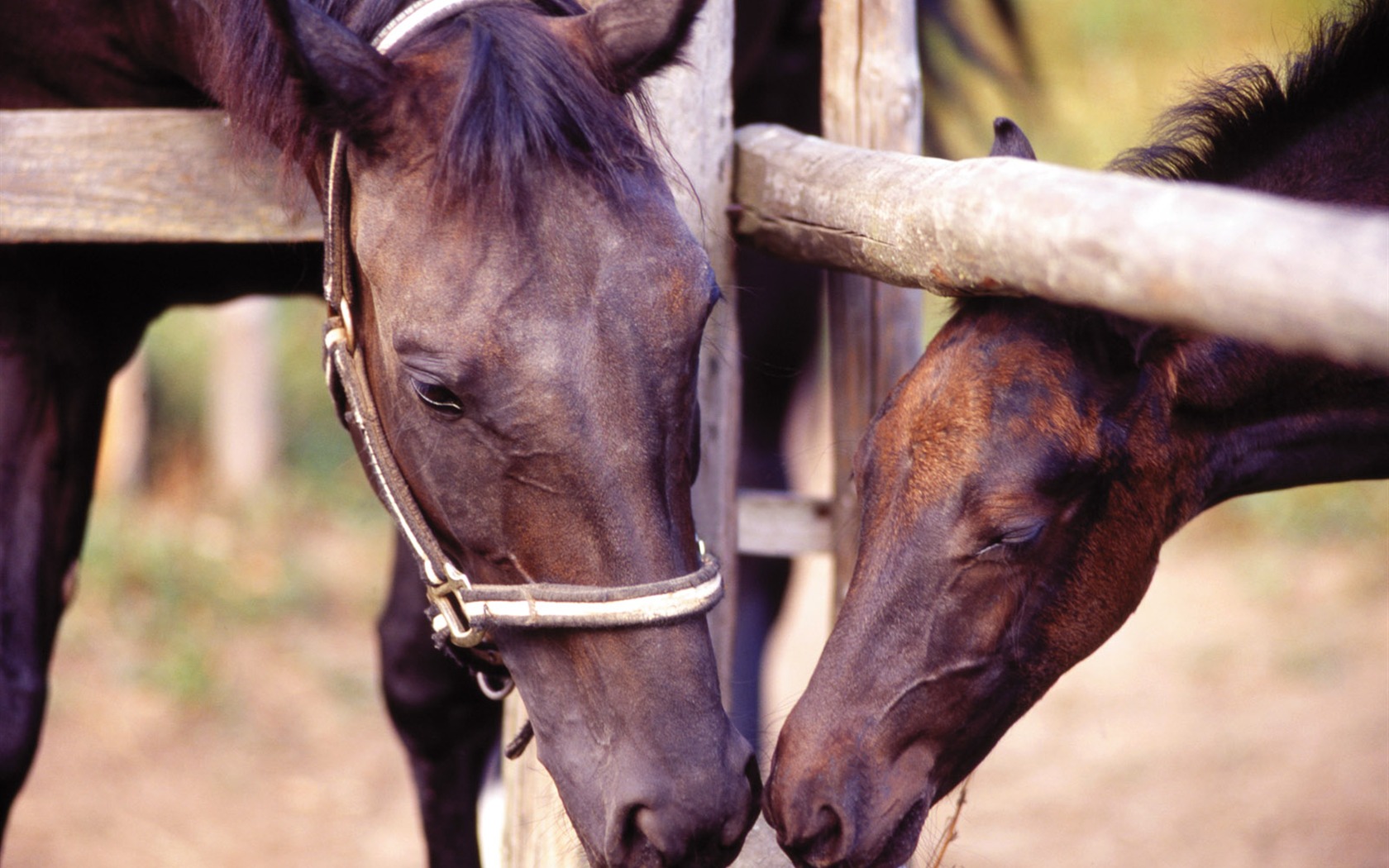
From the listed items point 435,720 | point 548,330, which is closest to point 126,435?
point 435,720

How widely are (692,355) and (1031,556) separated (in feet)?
1.70

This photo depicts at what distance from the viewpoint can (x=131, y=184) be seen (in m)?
2.05

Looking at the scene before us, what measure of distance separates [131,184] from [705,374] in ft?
3.29

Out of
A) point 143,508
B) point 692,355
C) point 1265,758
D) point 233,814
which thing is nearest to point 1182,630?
point 1265,758

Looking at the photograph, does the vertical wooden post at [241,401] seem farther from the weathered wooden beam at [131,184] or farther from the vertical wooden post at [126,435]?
the weathered wooden beam at [131,184]

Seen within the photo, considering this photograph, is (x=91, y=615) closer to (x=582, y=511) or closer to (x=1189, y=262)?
(x=582, y=511)

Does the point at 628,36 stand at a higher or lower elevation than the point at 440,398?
higher

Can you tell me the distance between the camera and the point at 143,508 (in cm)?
562

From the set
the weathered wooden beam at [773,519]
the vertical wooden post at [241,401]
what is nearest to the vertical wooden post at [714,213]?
the weathered wooden beam at [773,519]

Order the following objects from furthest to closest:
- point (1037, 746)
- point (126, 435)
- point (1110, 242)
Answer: point (126, 435)
point (1037, 746)
point (1110, 242)

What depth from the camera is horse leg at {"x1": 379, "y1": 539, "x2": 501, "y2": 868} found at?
8.79 ft

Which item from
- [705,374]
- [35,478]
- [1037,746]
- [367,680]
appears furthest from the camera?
[367,680]


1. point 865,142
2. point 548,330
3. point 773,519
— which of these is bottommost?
point 773,519

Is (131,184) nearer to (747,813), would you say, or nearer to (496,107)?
(496,107)
